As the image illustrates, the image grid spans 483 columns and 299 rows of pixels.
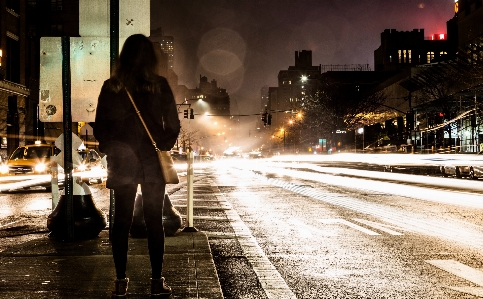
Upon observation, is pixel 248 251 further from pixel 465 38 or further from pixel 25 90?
pixel 465 38

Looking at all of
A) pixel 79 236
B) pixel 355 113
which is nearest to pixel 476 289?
pixel 79 236

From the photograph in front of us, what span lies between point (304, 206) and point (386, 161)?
750 inches

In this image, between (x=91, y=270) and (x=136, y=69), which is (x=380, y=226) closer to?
(x=91, y=270)

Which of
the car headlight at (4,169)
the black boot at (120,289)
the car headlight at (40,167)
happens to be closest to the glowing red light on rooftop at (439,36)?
the car headlight at (40,167)

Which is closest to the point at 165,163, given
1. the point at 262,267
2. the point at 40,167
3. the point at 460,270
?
the point at 262,267

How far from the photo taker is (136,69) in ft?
13.9

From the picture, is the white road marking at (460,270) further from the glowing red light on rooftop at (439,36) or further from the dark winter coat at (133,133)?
the glowing red light on rooftop at (439,36)

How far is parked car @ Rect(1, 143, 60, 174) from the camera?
85.1 feet

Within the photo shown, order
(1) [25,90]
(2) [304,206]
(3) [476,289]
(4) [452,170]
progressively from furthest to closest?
1. (1) [25,90]
2. (4) [452,170]
3. (2) [304,206]
4. (3) [476,289]

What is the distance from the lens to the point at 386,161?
102ft

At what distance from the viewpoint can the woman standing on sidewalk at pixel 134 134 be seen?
420cm

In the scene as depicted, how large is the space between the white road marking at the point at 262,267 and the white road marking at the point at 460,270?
1895 millimetres

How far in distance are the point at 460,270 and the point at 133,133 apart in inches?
156

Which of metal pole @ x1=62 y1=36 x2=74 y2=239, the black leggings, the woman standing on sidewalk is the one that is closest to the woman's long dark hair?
the woman standing on sidewalk
